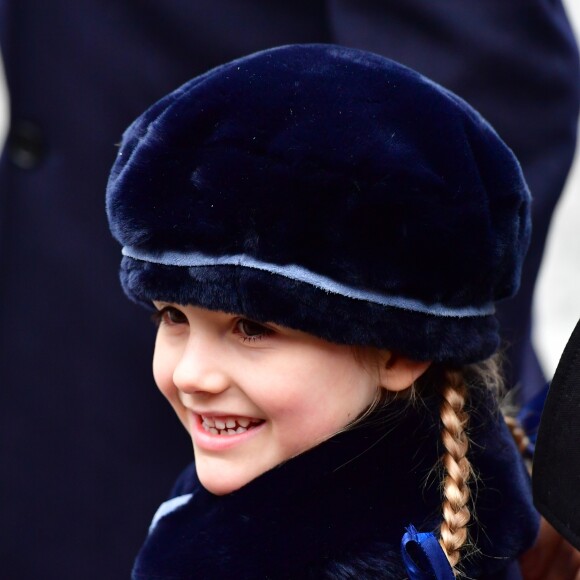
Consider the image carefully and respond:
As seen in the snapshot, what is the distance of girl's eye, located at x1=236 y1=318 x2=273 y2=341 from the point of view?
4.06 ft

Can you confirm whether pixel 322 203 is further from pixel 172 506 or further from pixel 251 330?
pixel 172 506

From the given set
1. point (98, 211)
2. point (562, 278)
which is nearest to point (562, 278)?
point (562, 278)

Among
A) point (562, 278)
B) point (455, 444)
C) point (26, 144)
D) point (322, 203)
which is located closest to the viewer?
point (322, 203)

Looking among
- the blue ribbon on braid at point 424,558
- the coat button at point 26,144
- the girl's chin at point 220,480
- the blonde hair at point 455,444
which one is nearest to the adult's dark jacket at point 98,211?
the coat button at point 26,144

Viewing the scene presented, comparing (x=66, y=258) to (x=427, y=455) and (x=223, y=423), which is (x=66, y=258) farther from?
(x=427, y=455)

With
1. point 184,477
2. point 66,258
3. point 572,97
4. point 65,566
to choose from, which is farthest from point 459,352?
point 65,566

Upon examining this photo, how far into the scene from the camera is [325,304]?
1.16 metres

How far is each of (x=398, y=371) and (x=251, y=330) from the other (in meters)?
0.18

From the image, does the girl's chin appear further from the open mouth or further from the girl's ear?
the girl's ear

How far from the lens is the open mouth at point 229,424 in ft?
4.21

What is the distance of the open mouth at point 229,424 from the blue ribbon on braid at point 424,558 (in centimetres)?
22

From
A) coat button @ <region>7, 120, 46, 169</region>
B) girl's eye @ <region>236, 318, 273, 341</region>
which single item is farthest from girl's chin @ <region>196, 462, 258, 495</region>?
coat button @ <region>7, 120, 46, 169</region>

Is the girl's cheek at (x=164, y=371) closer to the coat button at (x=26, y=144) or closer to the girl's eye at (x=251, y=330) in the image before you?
the girl's eye at (x=251, y=330)

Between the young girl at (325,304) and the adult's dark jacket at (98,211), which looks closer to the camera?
the young girl at (325,304)
